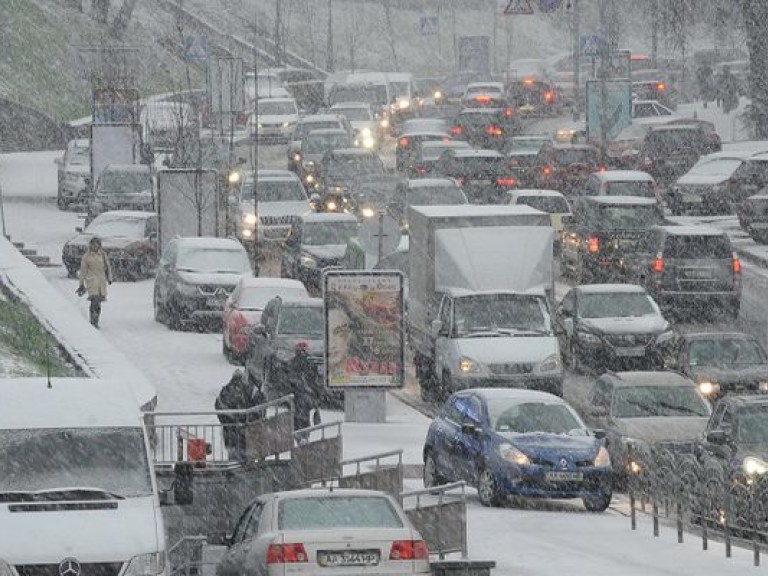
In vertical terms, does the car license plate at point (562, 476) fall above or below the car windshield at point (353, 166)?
below

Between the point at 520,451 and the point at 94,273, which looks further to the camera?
the point at 94,273

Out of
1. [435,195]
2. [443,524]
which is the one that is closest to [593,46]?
[435,195]

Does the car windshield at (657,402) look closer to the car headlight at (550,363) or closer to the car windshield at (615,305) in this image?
the car headlight at (550,363)

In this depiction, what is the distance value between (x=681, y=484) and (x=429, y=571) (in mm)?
6193

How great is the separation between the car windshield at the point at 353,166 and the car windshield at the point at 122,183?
539cm

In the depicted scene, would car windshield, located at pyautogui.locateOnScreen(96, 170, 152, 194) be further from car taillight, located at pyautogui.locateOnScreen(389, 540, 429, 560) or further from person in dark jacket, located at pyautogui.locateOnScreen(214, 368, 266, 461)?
car taillight, located at pyautogui.locateOnScreen(389, 540, 429, 560)

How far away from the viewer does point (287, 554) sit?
1739cm

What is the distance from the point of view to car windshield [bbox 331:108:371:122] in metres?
80.3

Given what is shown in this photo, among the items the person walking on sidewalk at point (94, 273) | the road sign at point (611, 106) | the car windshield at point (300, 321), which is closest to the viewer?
the car windshield at point (300, 321)

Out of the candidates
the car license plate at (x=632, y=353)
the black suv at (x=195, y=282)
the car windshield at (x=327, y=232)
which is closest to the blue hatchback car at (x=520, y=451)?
the car license plate at (x=632, y=353)

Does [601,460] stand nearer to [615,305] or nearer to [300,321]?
[300,321]

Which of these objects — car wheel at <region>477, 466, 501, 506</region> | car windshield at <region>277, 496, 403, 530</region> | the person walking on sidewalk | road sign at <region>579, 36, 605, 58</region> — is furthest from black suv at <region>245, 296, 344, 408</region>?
road sign at <region>579, 36, 605, 58</region>

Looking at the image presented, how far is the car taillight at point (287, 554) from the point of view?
57.0 ft

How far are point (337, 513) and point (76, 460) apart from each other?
206cm
